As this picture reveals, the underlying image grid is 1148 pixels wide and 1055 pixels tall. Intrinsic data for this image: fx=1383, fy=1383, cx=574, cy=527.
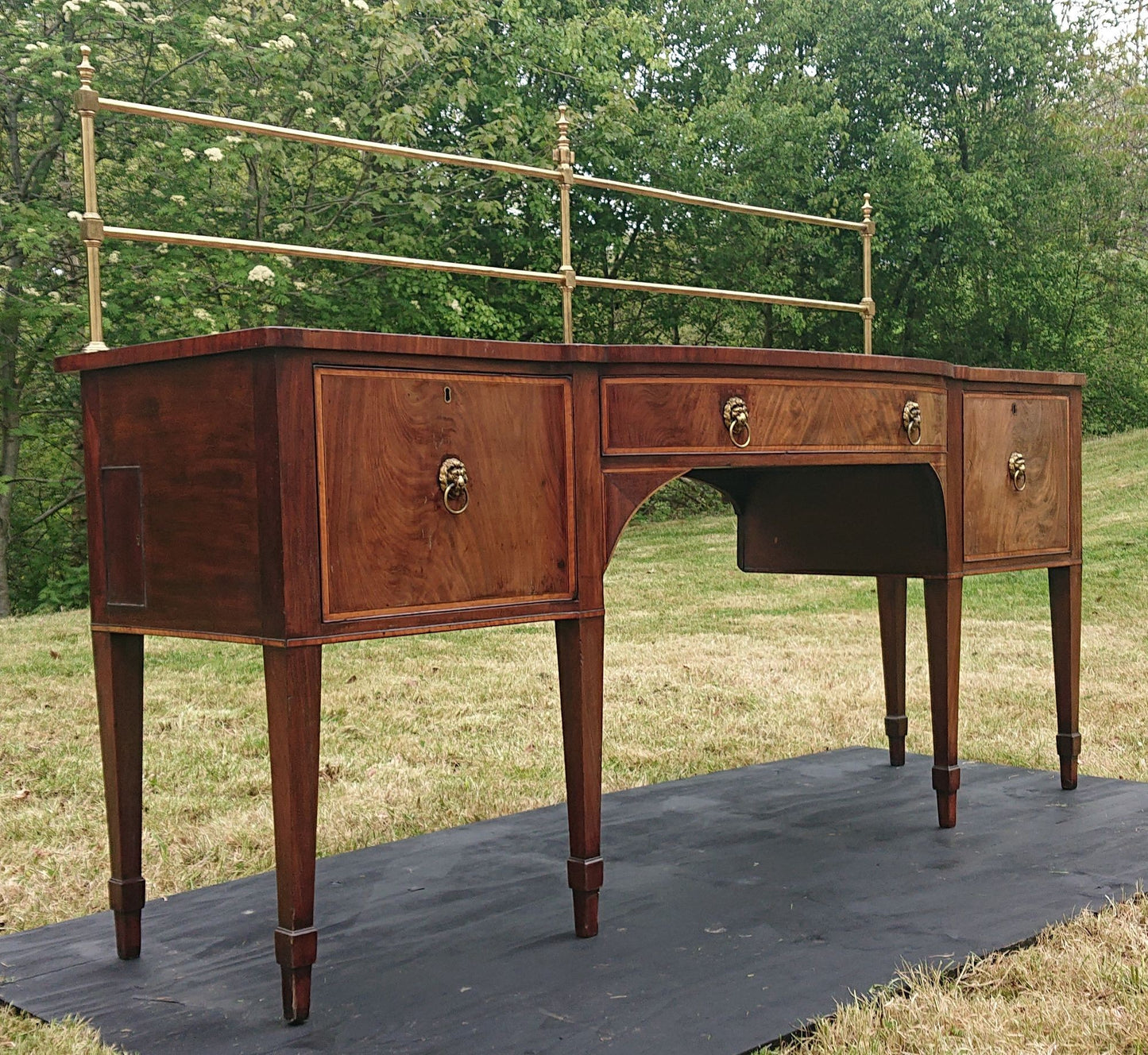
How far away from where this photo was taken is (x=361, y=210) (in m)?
12.7

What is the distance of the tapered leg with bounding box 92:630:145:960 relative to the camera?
3.06 m

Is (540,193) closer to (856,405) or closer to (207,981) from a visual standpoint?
(856,405)

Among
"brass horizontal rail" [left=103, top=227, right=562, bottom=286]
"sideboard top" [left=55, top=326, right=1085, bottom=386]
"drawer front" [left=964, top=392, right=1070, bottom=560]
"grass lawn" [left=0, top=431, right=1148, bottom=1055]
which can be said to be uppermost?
"brass horizontal rail" [left=103, top=227, right=562, bottom=286]

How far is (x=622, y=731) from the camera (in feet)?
20.0

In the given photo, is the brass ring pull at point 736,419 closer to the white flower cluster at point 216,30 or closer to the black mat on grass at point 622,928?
the black mat on grass at point 622,928

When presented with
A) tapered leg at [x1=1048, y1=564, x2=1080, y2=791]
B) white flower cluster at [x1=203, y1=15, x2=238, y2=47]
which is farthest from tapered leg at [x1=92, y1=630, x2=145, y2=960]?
white flower cluster at [x1=203, y1=15, x2=238, y2=47]

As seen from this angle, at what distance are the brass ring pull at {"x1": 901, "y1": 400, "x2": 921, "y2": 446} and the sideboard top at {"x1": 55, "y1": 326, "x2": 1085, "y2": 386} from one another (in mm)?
108

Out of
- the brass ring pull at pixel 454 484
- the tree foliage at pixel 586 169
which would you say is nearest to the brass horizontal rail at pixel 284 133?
the brass ring pull at pixel 454 484

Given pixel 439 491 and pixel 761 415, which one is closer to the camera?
pixel 439 491

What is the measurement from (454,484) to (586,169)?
14.6m

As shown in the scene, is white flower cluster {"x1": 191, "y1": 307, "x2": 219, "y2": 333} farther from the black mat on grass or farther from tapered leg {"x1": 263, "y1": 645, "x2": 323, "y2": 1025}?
tapered leg {"x1": 263, "y1": 645, "x2": 323, "y2": 1025}

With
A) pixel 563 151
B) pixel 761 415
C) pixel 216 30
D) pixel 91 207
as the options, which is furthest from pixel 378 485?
pixel 216 30

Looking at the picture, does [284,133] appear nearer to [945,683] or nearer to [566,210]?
[566,210]

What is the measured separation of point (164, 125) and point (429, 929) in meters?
10.4
